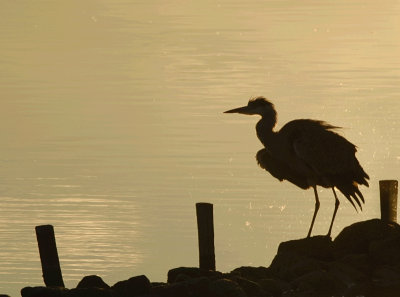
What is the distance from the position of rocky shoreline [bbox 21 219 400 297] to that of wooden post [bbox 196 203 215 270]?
2.53 ft

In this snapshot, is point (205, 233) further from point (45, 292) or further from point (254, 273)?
point (45, 292)

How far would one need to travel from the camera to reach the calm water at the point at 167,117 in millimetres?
31953

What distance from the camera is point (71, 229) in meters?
32.2

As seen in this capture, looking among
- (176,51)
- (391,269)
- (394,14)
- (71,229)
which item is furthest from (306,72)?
(391,269)

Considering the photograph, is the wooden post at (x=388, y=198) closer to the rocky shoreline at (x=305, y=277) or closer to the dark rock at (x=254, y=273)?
the rocky shoreline at (x=305, y=277)

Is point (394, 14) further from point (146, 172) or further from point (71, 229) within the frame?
point (71, 229)

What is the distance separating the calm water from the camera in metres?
32.0

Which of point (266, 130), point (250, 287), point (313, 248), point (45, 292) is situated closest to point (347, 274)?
point (313, 248)

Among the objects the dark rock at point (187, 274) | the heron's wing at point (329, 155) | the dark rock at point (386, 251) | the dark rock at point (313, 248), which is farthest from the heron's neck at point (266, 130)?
the dark rock at point (187, 274)

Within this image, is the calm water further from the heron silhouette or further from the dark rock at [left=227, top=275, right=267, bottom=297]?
the dark rock at [left=227, top=275, right=267, bottom=297]

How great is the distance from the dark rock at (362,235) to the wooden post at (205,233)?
1.85 m

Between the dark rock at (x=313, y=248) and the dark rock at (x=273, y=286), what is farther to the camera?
the dark rock at (x=313, y=248)

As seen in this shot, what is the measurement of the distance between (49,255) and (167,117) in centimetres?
1620

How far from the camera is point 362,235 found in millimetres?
25984
